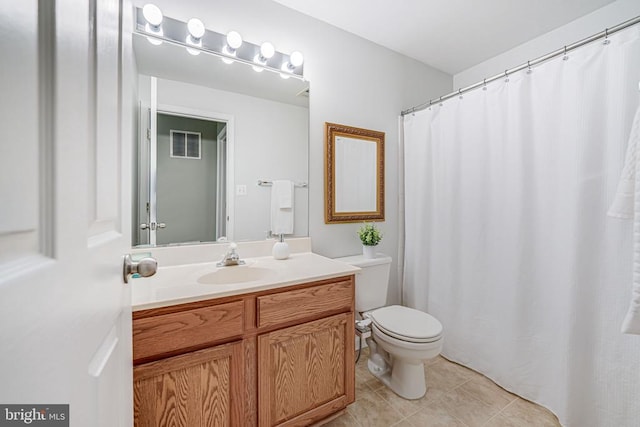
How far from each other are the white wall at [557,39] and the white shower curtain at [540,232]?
74 cm

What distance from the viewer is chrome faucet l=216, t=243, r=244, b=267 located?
140cm

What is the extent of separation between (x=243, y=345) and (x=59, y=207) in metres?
0.91

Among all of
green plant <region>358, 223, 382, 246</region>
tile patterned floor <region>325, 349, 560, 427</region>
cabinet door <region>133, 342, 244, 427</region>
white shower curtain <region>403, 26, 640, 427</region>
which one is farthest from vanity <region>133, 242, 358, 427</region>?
white shower curtain <region>403, 26, 640, 427</region>

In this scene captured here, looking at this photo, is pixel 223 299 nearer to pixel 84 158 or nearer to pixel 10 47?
pixel 84 158

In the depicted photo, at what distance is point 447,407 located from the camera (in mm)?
1477

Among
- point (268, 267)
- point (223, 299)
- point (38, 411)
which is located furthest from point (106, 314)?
point (268, 267)

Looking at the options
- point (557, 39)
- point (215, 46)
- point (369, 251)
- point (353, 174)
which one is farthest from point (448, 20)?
point (369, 251)

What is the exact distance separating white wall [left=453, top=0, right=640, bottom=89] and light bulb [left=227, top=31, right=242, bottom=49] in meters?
2.09

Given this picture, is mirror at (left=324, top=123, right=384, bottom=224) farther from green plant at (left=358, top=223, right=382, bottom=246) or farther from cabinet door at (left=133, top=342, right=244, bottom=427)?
cabinet door at (left=133, top=342, right=244, bottom=427)

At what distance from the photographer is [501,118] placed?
1.63 m

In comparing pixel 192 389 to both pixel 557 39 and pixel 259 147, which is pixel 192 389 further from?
pixel 557 39

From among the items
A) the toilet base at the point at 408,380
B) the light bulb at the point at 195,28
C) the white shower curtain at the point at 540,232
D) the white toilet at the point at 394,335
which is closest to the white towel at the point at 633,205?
the white shower curtain at the point at 540,232

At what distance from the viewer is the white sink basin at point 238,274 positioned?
1.33m

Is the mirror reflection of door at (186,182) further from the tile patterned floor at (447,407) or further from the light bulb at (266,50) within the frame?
the tile patterned floor at (447,407)
